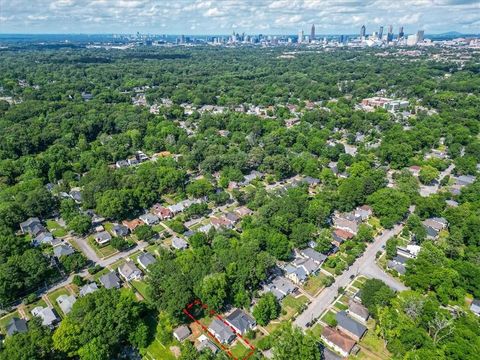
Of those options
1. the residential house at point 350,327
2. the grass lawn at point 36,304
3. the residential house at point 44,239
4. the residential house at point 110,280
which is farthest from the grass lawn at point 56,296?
the residential house at point 350,327

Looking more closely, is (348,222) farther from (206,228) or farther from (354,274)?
(206,228)

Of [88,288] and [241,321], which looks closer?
[241,321]

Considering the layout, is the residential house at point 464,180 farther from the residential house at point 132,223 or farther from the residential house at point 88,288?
the residential house at point 88,288

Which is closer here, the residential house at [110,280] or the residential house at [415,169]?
the residential house at [110,280]

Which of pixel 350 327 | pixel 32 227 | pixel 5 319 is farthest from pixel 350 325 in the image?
pixel 32 227

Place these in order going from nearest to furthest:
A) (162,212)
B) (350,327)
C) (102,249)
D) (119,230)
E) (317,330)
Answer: (350,327) → (317,330) → (102,249) → (119,230) → (162,212)

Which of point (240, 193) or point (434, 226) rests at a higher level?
point (240, 193)

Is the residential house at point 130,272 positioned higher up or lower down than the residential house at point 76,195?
lower down
